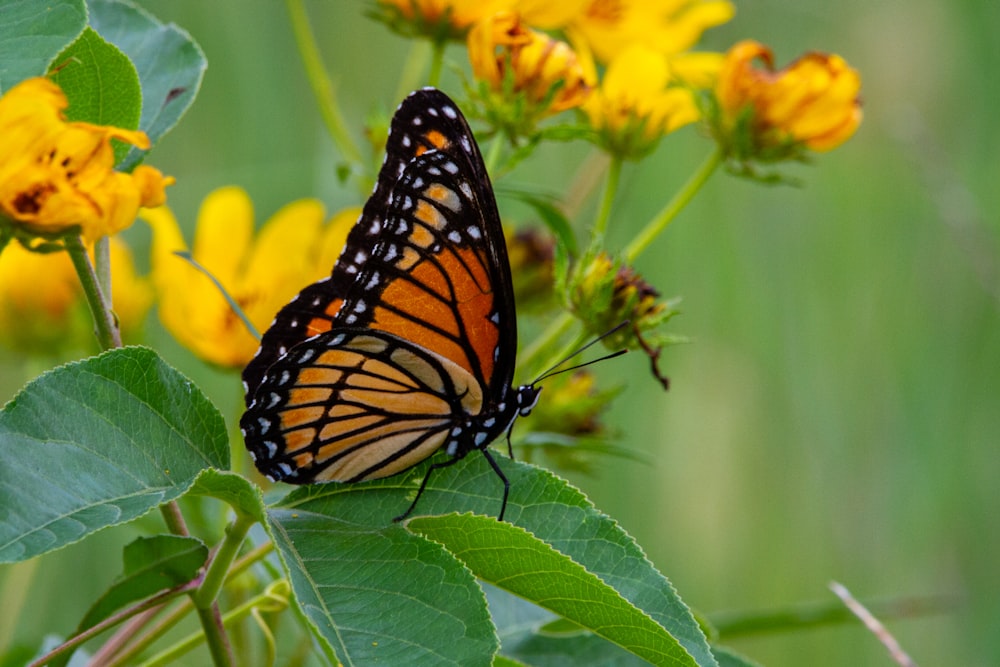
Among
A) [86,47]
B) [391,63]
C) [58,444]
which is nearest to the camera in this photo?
[58,444]

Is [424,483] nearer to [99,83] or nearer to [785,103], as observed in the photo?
[99,83]

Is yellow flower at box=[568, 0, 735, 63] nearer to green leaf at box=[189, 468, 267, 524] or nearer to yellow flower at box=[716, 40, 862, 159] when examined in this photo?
yellow flower at box=[716, 40, 862, 159]

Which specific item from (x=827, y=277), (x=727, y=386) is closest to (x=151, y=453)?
(x=727, y=386)

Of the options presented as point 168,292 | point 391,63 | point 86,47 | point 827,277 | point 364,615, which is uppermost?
point 391,63

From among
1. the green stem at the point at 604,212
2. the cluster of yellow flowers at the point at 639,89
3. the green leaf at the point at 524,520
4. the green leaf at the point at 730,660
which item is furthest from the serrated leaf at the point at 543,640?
the cluster of yellow flowers at the point at 639,89

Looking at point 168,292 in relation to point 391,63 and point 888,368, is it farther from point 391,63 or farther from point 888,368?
point 888,368

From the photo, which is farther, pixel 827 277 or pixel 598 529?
pixel 827 277

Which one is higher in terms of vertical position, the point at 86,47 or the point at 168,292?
the point at 86,47

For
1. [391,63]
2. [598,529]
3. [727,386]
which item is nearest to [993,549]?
[727,386]

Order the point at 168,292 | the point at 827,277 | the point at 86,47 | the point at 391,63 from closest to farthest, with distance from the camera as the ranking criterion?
the point at 86,47 < the point at 168,292 < the point at 827,277 < the point at 391,63
